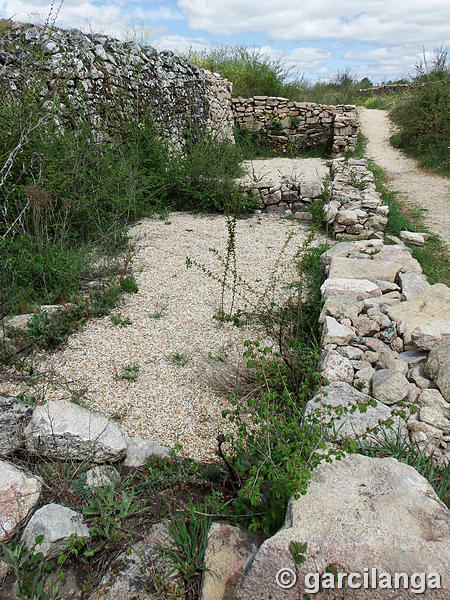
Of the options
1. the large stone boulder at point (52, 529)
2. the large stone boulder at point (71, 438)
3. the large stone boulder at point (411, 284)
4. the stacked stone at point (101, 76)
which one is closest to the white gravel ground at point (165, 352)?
the large stone boulder at point (71, 438)

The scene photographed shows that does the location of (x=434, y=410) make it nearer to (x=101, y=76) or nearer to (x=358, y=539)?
(x=358, y=539)

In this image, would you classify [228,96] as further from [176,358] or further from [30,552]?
[30,552]

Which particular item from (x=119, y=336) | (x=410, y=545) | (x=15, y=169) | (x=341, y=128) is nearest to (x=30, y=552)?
(x=410, y=545)

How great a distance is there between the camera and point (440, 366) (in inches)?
111

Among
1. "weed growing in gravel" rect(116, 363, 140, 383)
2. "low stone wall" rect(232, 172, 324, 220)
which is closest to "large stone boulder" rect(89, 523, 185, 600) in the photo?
"weed growing in gravel" rect(116, 363, 140, 383)

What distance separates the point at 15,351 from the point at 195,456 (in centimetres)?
184

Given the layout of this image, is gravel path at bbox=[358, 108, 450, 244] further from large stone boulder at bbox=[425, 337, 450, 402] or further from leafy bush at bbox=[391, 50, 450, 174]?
large stone boulder at bbox=[425, 337, 450, 402]

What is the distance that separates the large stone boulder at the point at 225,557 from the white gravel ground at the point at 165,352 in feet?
3.04

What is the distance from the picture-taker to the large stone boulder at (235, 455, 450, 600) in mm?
1500

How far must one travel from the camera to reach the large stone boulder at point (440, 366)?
2.70 metres

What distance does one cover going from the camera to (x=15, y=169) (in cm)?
532

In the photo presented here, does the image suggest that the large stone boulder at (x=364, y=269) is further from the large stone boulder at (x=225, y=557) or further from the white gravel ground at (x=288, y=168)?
the white gravel ground at (x=288, y=168)

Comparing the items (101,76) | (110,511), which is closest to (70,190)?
(101,76)

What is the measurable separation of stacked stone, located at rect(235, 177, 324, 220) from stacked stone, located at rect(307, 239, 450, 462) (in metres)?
3.34
